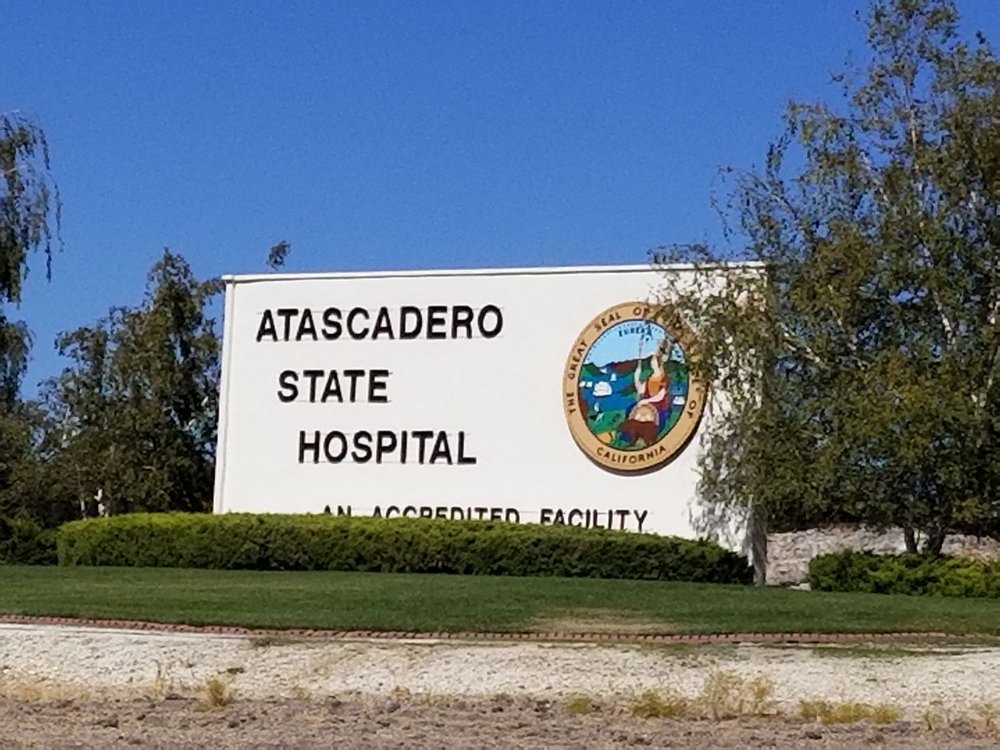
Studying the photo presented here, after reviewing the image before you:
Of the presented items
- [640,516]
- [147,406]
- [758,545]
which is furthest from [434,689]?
[147,406]

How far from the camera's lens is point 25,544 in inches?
1293

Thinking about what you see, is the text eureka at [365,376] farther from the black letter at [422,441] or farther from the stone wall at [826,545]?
the stone wall at [826,545]

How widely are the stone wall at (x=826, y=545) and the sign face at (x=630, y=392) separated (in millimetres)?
3595

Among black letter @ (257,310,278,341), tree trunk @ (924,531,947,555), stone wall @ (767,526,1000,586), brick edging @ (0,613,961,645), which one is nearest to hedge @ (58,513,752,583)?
tree trunk @ (924,531,947,555)

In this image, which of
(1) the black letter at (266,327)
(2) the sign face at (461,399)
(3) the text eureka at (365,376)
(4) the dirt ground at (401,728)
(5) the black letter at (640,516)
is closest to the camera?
(4) the dirt ground at (401,728)

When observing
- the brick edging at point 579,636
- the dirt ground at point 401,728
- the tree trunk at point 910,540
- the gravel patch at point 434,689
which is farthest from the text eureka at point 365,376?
the dirt ground at point 401,728

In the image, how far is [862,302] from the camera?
2659 cm

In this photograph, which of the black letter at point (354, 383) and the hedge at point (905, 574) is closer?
the hedge at point (905, 574)

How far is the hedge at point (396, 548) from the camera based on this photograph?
27.1m

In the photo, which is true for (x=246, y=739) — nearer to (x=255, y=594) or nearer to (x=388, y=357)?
Answer: (x=255, y=594)

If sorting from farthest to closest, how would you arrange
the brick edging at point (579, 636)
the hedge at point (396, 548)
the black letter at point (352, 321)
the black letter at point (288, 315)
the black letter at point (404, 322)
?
the black letter at point (288, 315)
the black letter at point (352, 321)
the black letter at point (404, 322)
the hedge at point (396, 548)
the brick edging at point (579, 636)

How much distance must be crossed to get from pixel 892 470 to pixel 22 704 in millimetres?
15620

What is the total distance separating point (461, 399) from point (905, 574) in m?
8.89

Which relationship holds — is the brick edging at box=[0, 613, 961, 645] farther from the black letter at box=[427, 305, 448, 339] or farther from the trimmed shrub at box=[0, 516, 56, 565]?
the trimmed shrub at box=[0, 516, 56, 565]
